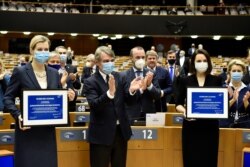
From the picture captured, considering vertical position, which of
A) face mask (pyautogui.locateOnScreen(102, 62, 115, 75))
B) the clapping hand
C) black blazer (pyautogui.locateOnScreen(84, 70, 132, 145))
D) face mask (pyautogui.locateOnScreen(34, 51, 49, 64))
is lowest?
black blazer (pyautogui.locateOnScreen(84, 70, 132, 145))

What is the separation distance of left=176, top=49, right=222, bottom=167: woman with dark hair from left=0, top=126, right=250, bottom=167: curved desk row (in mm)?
291

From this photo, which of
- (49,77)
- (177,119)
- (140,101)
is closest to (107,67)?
(49,77)

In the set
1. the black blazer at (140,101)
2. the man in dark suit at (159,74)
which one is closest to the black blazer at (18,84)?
the black blazer at (140,101)

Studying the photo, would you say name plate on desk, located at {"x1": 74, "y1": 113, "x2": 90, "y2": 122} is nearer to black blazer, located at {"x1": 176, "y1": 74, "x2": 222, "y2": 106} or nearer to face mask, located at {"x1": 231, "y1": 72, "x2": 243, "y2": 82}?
black blazer, located at {"x1": 176, "y1": 74, "x2": 222, "y2": 106}

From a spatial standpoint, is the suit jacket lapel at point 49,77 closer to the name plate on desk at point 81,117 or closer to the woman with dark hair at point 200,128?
the woman with dark hair at point 200,128

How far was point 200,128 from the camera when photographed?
17.4ft

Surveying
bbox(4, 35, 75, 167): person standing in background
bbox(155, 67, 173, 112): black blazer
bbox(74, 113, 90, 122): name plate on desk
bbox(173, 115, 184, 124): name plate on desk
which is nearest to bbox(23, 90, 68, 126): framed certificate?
bbox(4, 35, 75, 167): person standing in background

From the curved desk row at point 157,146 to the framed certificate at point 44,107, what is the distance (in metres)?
0.90

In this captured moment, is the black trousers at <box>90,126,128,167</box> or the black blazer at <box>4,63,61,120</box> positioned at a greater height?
the black blazer at <box>4,63,61,120</box>

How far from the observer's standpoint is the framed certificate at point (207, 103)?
17.2ft

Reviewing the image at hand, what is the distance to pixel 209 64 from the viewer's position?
5246mm

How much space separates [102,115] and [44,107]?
64 cm

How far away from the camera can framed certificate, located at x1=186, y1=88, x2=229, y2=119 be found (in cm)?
524

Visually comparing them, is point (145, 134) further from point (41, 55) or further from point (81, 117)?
point (41, 55)
